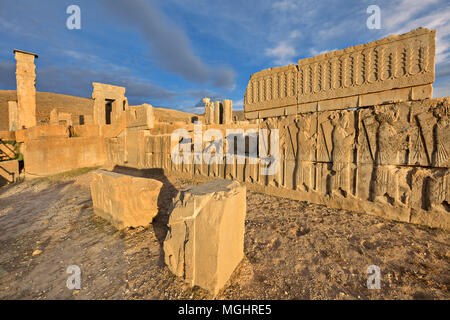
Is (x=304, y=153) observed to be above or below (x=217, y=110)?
below

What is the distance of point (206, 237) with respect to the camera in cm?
162

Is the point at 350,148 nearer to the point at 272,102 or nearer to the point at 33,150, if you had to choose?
the point at 272,102

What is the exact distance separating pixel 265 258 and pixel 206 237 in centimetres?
Result: 76

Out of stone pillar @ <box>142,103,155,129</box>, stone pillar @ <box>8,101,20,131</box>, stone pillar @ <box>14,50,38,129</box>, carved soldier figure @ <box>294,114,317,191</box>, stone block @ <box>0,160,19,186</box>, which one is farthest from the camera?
stone pillar @ <box>8,101,20,131</box>

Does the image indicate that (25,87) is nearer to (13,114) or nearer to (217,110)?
(13,114)

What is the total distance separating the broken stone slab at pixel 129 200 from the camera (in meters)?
2.86

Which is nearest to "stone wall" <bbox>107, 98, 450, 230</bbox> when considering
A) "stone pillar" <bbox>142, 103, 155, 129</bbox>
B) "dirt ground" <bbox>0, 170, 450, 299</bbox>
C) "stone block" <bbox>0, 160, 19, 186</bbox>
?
"dirt ground" <bbox>0, 170, 450, 299</bbox>

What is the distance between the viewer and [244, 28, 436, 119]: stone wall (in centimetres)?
354

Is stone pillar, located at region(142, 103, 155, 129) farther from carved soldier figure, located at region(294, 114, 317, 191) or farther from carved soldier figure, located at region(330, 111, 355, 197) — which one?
carved soldier figure, located at region(330, 111, 355, 197)

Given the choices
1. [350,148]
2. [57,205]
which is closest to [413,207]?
[350,148]

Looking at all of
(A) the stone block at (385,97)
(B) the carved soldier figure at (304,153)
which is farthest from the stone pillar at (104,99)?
(A) the stone block at (385,97)

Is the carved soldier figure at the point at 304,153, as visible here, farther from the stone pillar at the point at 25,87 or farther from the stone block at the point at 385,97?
the stone pillar at the point at 25,87

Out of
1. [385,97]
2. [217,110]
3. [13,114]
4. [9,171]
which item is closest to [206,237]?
[385,97]

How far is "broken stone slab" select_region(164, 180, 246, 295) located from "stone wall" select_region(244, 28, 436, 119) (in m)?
4.13
